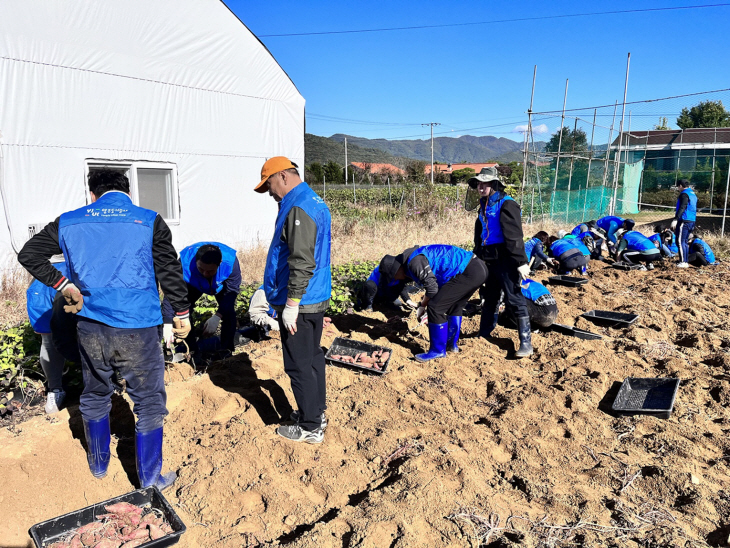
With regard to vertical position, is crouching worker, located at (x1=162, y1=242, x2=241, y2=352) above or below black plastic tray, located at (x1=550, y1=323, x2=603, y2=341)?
above

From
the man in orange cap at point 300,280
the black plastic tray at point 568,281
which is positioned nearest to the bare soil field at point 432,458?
the man in orange cap at point 300,280

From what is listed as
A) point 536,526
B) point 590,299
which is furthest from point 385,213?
point 536,526

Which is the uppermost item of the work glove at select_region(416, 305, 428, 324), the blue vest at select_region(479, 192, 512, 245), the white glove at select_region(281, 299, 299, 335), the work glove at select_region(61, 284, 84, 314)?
the blue vest at select_region(479, 192, 512, 245)

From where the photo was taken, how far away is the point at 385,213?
1549 cm

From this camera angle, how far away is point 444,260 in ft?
16.2

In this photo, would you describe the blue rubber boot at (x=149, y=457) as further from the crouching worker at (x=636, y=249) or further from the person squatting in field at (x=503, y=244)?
the crouching worker at (x=636, y=249)

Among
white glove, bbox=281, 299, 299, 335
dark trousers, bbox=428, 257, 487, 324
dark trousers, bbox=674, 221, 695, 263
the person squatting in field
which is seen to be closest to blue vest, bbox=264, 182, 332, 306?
white glove, bbox=281, 299, 299, 335

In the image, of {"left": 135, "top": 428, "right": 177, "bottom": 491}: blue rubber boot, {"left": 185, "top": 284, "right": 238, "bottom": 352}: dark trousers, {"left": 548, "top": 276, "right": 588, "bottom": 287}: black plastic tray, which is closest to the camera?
{"left": 135, "top": 428, "right": 177, "bottom": 491}: blue rubber boot

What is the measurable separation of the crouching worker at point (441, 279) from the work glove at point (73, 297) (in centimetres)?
282

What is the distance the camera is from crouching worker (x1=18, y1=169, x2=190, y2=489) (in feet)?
9.02

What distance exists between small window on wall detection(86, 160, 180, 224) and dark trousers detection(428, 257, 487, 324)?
595 centimetres

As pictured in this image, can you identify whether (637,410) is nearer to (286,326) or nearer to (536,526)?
(536,526)

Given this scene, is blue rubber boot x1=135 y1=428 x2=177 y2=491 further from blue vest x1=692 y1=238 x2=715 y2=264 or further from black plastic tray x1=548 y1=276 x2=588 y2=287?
blue vest x1=692 y1=238 x2=715 y2=264

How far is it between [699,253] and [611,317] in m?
4.86
